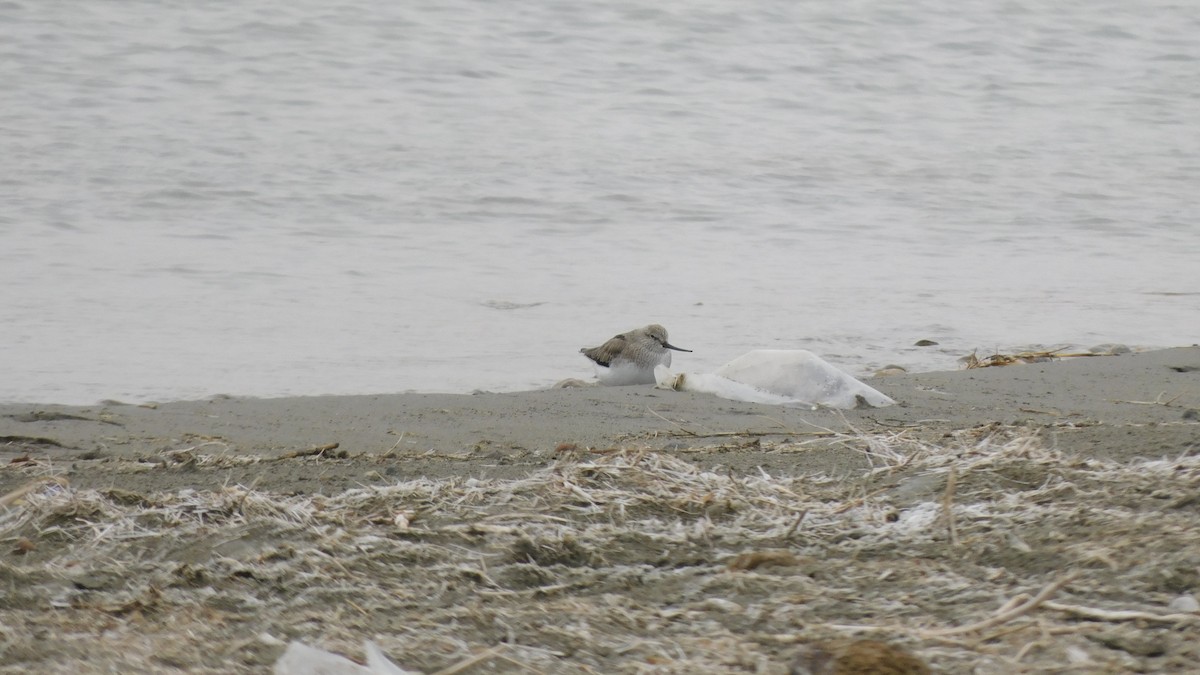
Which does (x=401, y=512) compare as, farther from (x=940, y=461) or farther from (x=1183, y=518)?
(x=1183, y=518)

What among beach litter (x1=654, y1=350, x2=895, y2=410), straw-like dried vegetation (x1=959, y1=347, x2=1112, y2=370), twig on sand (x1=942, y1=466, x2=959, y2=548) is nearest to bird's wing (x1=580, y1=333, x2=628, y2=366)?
beach litter (x1=654, y1=350, x2=895, y2=410)

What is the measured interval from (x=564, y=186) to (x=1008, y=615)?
886cm

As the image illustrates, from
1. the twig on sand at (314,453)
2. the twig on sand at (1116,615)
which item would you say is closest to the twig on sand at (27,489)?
the twig on sand at (314,453)

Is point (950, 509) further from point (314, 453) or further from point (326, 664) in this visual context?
point (314, 453)

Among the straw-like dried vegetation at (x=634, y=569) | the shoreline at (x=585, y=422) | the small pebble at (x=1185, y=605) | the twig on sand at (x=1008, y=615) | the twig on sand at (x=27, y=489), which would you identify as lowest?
the shoreline at (x=585, y=422)

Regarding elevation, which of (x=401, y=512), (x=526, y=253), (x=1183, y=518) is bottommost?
(x=526, y=253)

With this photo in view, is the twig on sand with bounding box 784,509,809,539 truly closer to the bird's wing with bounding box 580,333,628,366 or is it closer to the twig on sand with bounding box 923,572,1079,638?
the twig on sand with bounding box 923,572,1079,638

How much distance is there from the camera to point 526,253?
29.1 ft

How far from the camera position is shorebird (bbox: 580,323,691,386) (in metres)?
5.69

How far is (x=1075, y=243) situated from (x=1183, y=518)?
7566 millimetres

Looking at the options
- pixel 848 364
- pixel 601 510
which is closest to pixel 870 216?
pixel 848 364

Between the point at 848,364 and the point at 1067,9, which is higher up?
the point at 1067,9

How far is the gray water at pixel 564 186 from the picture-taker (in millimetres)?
6840

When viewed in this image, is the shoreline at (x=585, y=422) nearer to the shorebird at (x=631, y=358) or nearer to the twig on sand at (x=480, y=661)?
the shorebird at (x=631, y=358)
